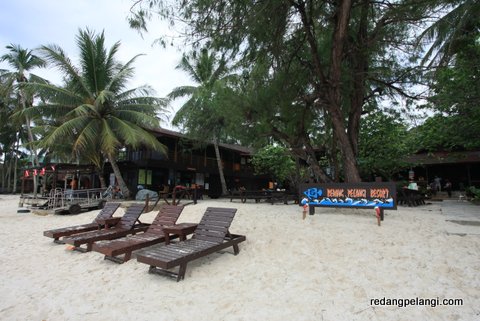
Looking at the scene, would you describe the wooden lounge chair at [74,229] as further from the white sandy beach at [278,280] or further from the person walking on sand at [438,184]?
the person walking on sand at [438,184]

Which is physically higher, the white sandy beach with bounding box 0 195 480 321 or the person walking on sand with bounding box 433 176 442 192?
the person walking on sand with bounding box 433 176 442 192

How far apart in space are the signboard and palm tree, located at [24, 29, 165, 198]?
10.1 meters

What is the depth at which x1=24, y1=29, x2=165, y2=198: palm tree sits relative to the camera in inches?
605

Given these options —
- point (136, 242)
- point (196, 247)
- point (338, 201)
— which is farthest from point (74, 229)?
point (338, 201)

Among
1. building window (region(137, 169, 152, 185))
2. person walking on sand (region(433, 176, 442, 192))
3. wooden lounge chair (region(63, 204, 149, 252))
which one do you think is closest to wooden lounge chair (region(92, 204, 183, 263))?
wooden lounge chair (region(63, 204, 149, 252))

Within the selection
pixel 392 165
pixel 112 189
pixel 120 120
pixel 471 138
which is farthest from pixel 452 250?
pixel 112 189

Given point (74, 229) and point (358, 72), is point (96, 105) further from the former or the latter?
point (358, 72)

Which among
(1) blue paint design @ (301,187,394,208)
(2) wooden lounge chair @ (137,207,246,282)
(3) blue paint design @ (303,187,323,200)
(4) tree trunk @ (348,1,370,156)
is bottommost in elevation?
(2) wooden lounge chair @ (137,207,246,282)

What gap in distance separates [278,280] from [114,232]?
183 inches

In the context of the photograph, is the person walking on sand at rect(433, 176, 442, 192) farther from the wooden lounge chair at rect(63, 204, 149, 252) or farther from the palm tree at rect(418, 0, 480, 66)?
the wooden lounge chair at rect(63, 204, 149, 252)

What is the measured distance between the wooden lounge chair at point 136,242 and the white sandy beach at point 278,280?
0.25 metres

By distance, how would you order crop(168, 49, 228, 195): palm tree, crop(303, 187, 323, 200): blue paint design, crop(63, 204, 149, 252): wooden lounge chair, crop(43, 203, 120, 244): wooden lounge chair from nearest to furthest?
1. crop(63, 204, 149, 252): wooden lounge chair
2. crop(43, 203, 120, 244): wooden lounge chair
3. crop(303, 187, 323, 200): blue paint design
4. crop(168, 49, 228, 195): palm tree

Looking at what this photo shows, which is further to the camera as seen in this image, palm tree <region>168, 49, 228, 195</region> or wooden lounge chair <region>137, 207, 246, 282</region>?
palm tree <region>168, 49, 228, 195</region>

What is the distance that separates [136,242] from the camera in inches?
240
